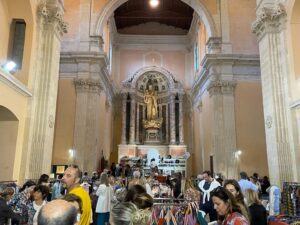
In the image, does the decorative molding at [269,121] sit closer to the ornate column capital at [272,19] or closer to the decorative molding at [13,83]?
the ornate column capital at [272,19]

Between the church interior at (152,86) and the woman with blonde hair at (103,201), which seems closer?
the woman with blonde hair at (103,201)

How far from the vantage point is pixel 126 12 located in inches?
996

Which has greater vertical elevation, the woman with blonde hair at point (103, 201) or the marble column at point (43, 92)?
the marble column at point (43, 92)

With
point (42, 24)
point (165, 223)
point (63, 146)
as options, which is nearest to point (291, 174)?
point (165, 223)

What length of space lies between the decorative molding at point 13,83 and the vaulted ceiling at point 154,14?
17.4 meters

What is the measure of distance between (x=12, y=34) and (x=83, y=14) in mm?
9221

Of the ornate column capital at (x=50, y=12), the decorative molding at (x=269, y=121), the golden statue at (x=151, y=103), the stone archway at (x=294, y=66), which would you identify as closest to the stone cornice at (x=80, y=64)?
the ornate column capital at (x=50, y=12)

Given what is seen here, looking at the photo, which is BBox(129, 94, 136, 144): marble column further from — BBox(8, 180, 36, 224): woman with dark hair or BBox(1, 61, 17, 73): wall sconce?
BBox(8, 180, 36, 224): woman with dark hair

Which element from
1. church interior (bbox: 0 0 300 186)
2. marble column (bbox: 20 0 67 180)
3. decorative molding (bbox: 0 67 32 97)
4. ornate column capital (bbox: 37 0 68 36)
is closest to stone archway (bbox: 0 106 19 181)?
church interior (bbox: 0 0 300 186)

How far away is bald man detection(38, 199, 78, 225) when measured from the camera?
160 centimetres

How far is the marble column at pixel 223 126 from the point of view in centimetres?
1556

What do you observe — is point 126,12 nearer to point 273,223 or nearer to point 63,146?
point 63,146

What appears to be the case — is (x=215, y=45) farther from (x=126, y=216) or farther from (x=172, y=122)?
(x=126, y=216)

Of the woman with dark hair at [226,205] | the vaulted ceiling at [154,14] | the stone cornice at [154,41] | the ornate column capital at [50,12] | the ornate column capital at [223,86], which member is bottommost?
the woman with dark hair at [226,205]
